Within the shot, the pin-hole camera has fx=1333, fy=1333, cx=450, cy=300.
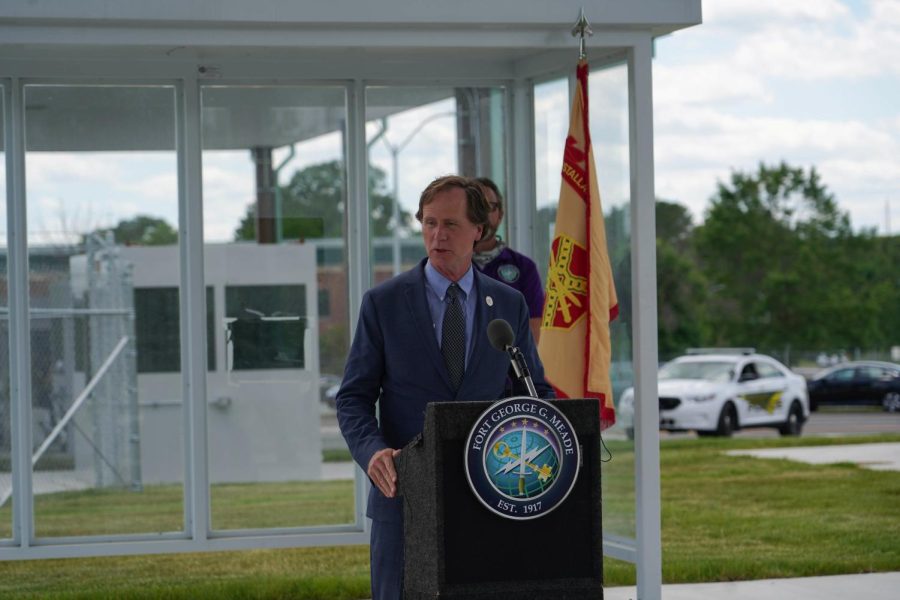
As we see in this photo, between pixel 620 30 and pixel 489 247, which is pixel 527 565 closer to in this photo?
pixel 489 247

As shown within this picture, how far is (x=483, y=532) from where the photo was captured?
2984mm

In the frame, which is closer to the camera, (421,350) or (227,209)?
(421,350)

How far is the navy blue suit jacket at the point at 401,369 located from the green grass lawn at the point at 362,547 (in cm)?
344

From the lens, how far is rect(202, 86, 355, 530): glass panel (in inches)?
305

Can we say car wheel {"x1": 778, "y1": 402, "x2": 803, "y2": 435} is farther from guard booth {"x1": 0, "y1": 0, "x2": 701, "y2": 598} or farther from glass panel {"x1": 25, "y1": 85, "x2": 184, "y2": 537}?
glass panel {"x1": 25, "y1": 85, "x2": 184, "y2": 537}

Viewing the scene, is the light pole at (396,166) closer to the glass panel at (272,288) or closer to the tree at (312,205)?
the tree at (312,205)

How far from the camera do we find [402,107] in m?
7.87

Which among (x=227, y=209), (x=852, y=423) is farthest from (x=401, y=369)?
(x=852, y=423)

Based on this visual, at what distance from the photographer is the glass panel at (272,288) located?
774 cm

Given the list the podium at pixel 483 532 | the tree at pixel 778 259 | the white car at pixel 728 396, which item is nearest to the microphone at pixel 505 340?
the podium at pixel 483 532

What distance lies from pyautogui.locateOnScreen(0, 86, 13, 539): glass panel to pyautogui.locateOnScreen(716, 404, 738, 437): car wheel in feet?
51.8

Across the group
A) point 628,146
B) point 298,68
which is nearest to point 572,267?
point 628,146

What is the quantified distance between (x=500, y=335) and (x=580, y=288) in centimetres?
346

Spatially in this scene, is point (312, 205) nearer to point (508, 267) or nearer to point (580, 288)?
point (580, 288)
